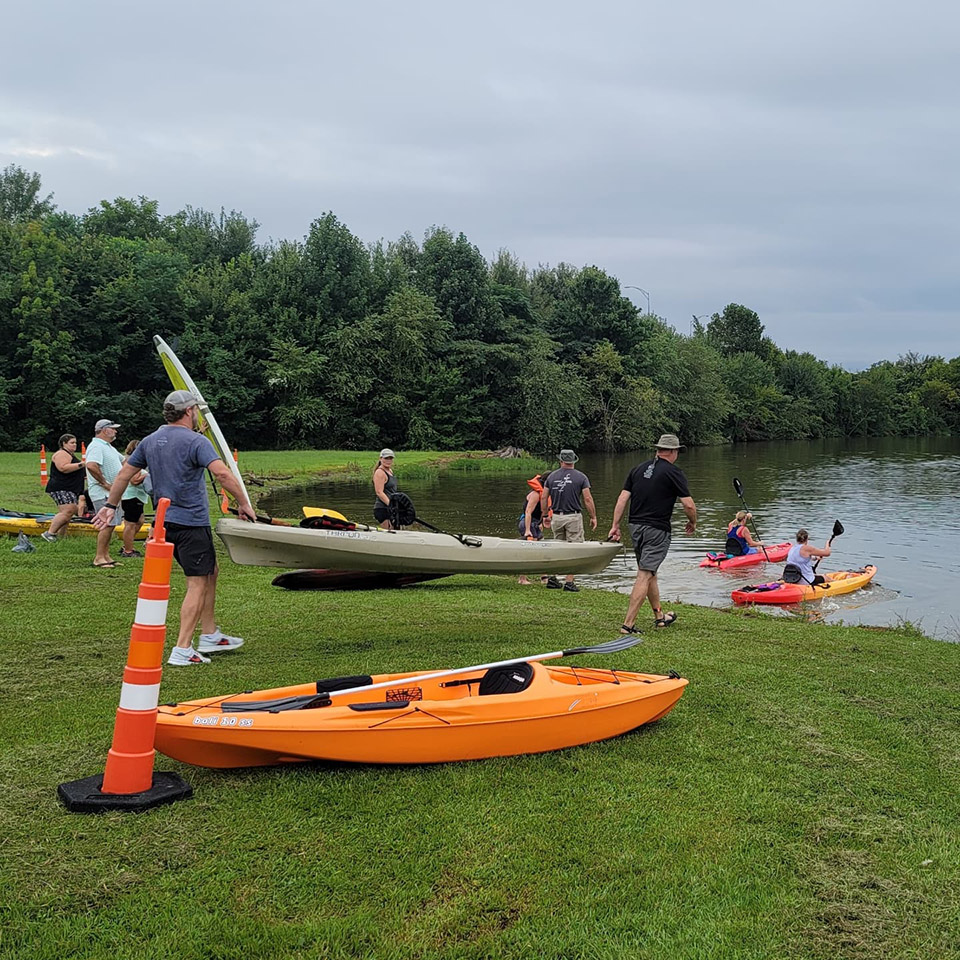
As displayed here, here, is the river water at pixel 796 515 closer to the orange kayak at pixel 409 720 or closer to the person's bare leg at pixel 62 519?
the orange kayak at pixel 409 720

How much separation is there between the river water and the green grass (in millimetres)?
7355

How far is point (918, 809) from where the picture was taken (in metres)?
4.25

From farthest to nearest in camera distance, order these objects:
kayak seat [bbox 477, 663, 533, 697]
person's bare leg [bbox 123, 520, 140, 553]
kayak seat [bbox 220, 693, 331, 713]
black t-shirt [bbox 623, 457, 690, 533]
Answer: person's bare leg [bbox 123, 520, 140, 553] → black t-shirt [bbox 623, 457, 690, 533] → kayak seat [bbox 477, 663, 533, 697] → kayak seat [bbox 220, 693, 331, 713]

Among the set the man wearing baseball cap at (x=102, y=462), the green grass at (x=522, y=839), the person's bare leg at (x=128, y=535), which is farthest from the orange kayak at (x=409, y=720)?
the person's bare leg at (x=128, y=535)

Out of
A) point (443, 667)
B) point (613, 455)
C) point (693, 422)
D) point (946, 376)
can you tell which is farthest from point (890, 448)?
point (443, 667)

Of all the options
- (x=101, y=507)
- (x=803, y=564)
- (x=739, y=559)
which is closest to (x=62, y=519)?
(x=101, y=507)

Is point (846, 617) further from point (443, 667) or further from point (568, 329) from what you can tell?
point (568, 329)

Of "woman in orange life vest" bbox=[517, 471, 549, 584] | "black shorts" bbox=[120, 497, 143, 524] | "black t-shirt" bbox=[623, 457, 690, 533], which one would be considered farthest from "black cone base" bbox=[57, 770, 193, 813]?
"woman in orange life vest" bbox=[517, 471, 549, 584]

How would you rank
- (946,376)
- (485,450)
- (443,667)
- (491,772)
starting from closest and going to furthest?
(491,772) → (443,667) → (485,450) → (946,376)

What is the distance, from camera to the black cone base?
3.88 m

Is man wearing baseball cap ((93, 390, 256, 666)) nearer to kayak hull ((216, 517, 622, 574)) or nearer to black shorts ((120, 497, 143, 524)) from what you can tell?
kayak hull ((216, 517, 622, 574))

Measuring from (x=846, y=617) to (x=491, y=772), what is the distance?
31.4ft

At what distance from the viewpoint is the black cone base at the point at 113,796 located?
388 centimetres

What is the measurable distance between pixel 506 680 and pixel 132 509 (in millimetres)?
7616
